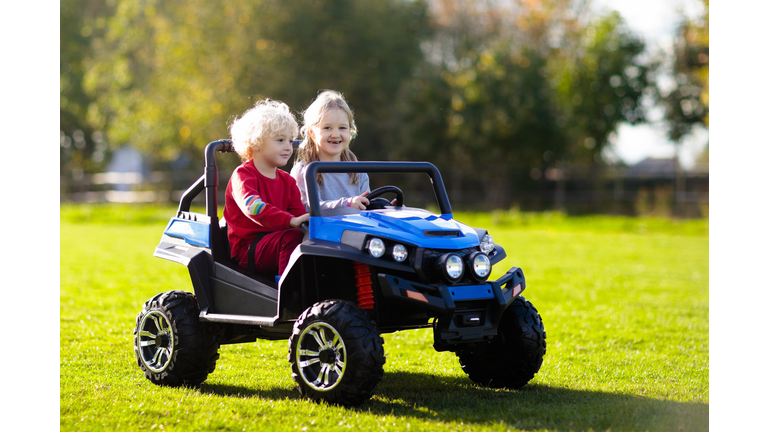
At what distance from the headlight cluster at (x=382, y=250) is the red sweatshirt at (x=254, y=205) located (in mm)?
648

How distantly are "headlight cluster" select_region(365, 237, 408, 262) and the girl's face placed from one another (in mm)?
1258

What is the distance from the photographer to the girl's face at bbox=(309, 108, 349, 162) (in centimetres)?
529

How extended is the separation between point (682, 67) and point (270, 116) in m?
26.0

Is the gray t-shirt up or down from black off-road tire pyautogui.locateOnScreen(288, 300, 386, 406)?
up

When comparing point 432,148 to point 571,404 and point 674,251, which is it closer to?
point 674,251

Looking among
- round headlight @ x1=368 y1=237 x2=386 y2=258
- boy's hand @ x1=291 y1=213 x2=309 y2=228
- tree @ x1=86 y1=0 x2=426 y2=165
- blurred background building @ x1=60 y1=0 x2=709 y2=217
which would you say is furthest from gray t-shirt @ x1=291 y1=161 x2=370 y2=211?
tree @ x1=86 y1=0 x2=426 y2=165

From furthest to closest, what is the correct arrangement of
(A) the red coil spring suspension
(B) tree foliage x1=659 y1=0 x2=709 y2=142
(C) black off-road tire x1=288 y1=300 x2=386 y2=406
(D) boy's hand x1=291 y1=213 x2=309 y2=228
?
1. (B) tree foliage x1=659 y1=0 x2=709 y2=142
2. (D) boy's hand x1=291 y1=213 x2=309 y2=228
3. (A) the red coil spring suspension
4. (C) black off-road tire x1=288 y1=300 x2=386 y2=406

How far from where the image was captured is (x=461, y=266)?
13.9 ft

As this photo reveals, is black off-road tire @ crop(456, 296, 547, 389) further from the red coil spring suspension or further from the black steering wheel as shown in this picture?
the black steering wheel

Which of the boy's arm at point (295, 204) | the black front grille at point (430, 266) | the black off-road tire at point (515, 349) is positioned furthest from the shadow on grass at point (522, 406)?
the boy's arm at point (295, 204)

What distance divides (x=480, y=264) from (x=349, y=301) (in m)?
0.72

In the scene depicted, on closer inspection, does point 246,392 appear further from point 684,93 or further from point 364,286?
point 684,93

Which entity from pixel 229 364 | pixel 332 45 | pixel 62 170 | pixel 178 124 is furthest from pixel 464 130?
pixel 229 364

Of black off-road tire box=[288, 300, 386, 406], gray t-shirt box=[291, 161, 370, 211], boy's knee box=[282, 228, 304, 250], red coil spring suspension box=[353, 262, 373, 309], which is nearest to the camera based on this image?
black off-road tire box=[288, 300, 386, 406]
